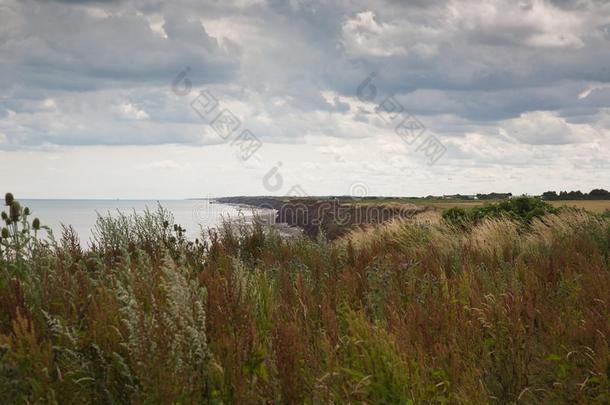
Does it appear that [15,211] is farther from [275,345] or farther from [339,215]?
[339,215]

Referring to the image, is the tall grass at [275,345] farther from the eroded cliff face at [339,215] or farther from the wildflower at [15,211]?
the eroded cliff face at [339,215]

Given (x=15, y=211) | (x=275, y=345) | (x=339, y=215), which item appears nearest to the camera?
(x=275, y=345)

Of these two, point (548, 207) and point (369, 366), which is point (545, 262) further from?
point (548, 207)

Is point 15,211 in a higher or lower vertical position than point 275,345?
higher

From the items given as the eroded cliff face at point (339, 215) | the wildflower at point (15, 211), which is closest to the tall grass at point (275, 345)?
the wildflower at point (15, 211)

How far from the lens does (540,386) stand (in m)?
4.77

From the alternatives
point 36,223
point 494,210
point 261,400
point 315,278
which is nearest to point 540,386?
point 261,400

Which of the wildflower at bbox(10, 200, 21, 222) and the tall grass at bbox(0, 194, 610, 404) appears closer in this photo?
the tall grass at bbox(0, 194, 610, 404)

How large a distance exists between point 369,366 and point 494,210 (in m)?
20.4

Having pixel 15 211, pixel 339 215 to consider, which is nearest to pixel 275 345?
pixel 15 211

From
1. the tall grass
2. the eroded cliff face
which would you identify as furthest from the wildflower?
the eroded cliff face

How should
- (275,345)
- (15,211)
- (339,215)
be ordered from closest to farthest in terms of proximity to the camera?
(275,345) < (15,211) < (339,215)

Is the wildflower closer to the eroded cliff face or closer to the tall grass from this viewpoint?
the tall grass

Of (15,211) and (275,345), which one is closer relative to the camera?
(275,345)
